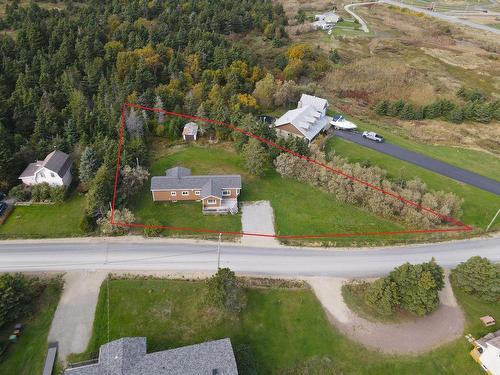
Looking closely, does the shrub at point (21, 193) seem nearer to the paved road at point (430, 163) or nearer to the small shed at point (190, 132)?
the small shed at point (190, 132)

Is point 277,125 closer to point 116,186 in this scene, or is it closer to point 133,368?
point 116,186

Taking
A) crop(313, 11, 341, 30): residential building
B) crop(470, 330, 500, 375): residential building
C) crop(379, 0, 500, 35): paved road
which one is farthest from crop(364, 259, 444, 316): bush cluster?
crop(379, 0, 500, 35): paved road

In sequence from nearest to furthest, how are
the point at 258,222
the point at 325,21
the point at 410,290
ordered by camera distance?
the point at 410,290, the point at 258,222, the point at 325,21

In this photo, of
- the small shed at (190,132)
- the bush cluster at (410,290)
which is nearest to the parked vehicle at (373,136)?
the small shed at (190,132)

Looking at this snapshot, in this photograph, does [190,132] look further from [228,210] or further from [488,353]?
[488,353]

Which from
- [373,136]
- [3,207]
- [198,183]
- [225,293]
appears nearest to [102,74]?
[3,207]
